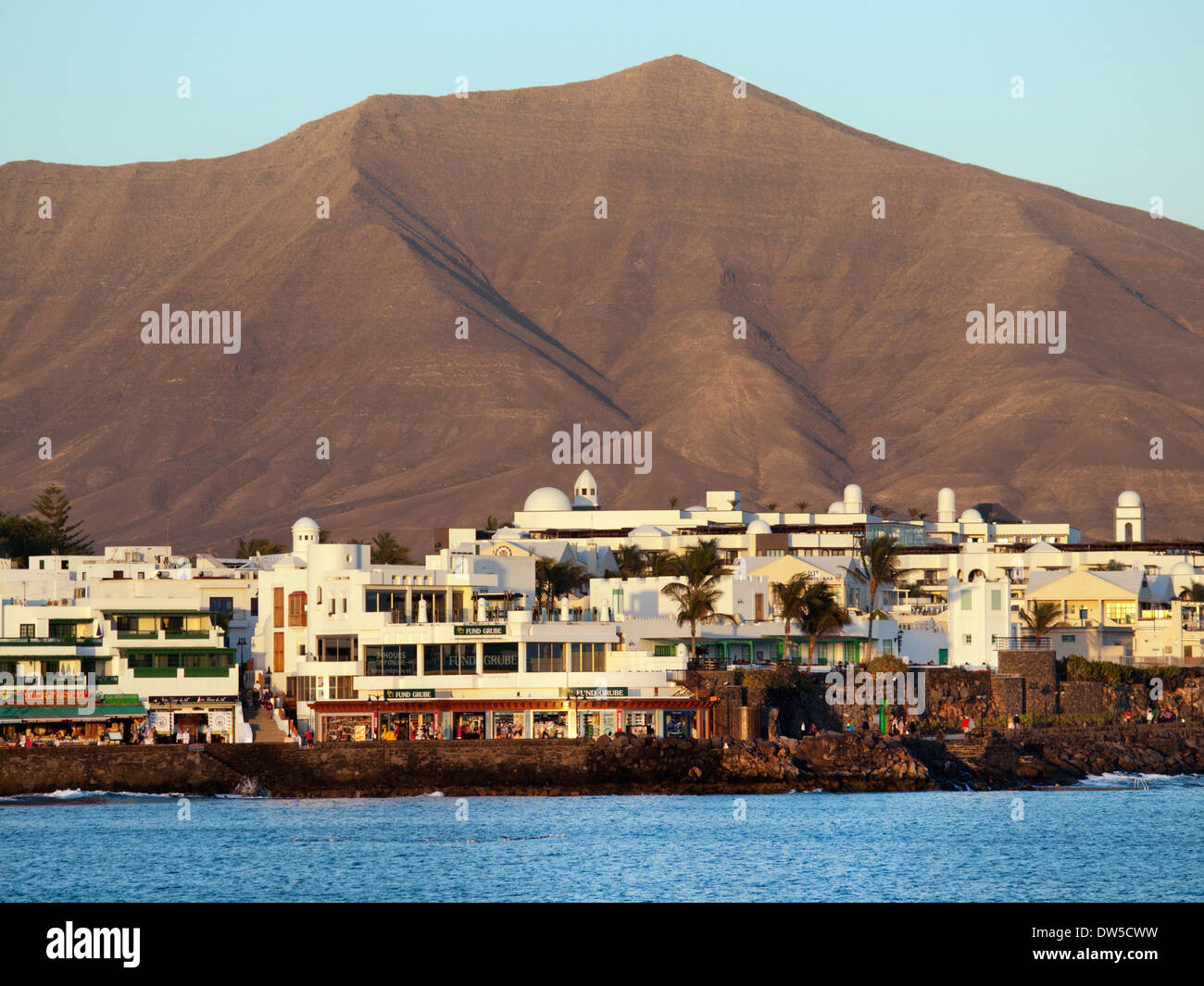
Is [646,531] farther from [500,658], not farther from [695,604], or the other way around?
[500,658]

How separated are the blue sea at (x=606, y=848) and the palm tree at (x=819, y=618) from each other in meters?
18.2

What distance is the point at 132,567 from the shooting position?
8725 centimetres

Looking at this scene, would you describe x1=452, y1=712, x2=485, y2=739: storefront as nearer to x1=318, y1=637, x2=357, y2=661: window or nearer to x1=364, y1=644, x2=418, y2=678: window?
x1=364, y1=644, x2=418, y2=678: window

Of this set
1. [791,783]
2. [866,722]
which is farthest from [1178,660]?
[791,783]

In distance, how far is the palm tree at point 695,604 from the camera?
80.2 meters

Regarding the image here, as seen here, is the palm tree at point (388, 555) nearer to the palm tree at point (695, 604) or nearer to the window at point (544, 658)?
the palm tree at point (695, 604)

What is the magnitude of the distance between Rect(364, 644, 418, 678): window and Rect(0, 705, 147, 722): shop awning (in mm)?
7992

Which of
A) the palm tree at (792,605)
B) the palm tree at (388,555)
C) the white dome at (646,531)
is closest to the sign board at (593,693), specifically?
the palm tree at (792,605)

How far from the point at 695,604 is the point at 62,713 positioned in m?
24.9

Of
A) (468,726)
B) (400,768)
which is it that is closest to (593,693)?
(468,726)

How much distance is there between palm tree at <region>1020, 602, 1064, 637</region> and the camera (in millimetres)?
91750

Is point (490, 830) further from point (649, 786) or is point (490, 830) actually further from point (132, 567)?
point (132, 567)
